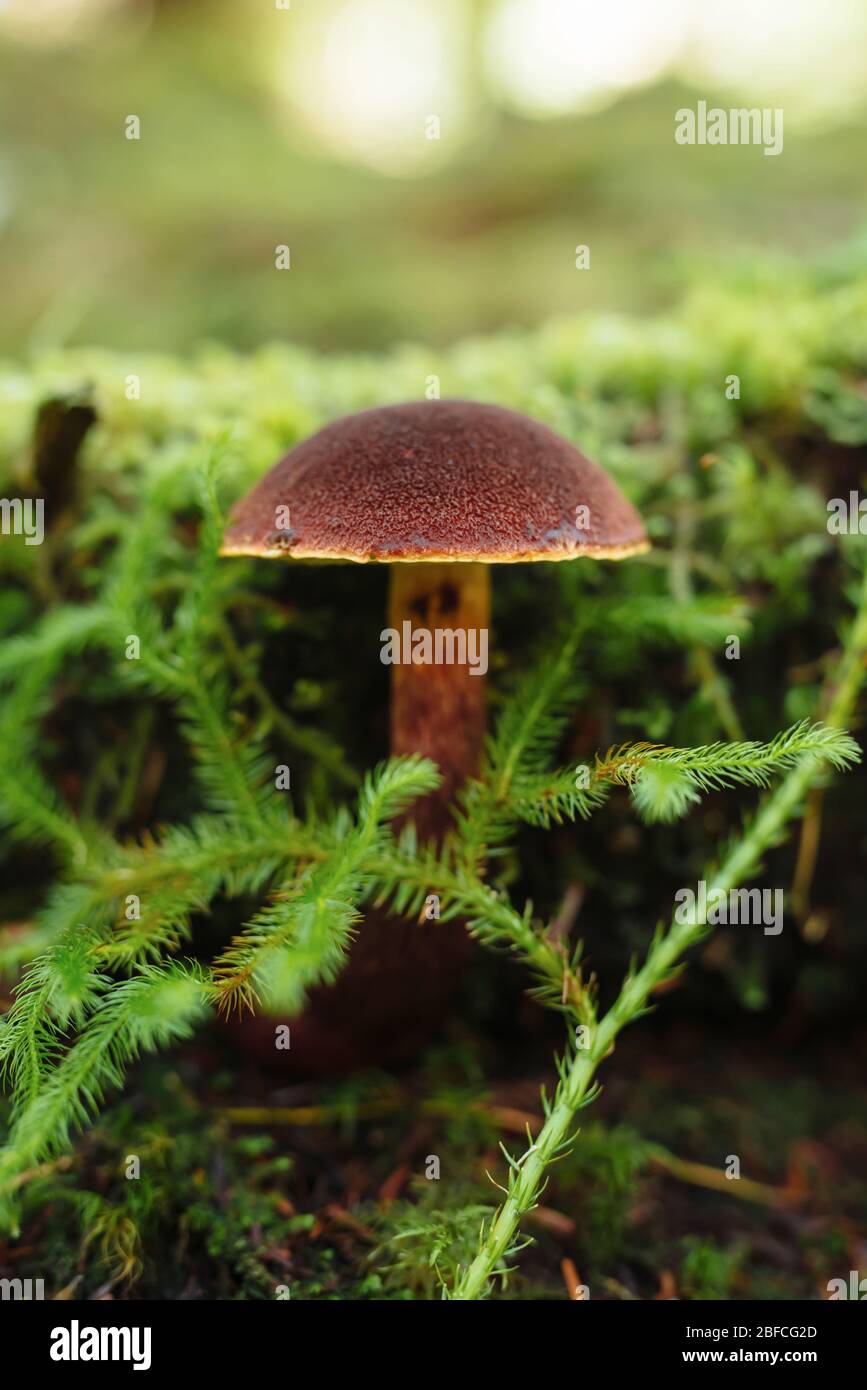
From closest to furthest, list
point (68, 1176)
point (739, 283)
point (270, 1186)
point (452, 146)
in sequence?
point (68, 1176), point (270, 1186), point (739, 283), point (452, 146)

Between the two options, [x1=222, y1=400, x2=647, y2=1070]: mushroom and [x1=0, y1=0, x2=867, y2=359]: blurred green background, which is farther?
[x1=0, y1=0, x2=867, y2=359]: blurred green background

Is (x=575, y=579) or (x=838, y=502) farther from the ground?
(x=838, y=502)

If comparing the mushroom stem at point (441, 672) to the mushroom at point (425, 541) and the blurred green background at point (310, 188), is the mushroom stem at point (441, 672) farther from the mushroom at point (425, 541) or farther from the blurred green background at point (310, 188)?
the blurred green background at point (310, 188)

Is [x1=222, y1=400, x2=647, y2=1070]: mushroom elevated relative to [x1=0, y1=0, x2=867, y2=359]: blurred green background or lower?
lower

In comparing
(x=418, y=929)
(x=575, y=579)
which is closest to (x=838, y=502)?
(x=575, y=579)

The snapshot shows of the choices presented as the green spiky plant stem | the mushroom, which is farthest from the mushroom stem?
the green spiky plant stem

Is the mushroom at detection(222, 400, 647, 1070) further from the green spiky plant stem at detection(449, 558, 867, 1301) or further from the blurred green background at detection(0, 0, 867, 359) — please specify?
the blurred green background at detection(0, 0, 867, 359)

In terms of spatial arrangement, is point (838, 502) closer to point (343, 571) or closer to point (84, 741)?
point (343, 571)
